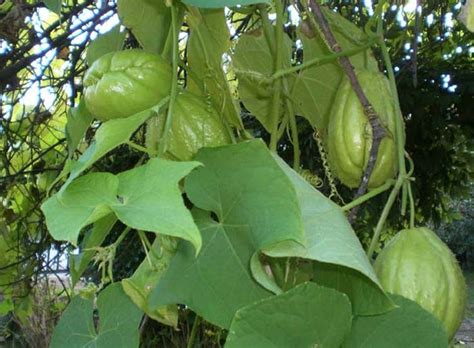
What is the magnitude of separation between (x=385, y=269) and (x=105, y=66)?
1.01 feet

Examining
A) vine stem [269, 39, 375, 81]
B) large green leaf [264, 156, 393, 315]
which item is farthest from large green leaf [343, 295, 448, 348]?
vine stem [269, 39, 375, 81]

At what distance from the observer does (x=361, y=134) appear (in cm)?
67

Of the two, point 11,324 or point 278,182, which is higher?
point 278,182

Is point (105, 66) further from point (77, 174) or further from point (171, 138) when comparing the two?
point (77, 174)

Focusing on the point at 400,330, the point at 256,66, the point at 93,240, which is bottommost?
the point at 400,330

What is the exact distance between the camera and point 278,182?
491mm

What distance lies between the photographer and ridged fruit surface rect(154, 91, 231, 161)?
635 millimetres

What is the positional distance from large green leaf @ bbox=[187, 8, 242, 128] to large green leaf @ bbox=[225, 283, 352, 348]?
0.82ft

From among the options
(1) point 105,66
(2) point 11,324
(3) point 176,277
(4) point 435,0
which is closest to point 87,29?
(4) point 435,0

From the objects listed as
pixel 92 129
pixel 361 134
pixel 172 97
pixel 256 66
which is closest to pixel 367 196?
pixel 361 134

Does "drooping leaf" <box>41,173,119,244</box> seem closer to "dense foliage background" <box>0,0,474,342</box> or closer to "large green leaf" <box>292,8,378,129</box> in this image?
"large green leaf" <box>292,8,378,129</box>

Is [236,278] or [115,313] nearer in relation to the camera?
[236,278]

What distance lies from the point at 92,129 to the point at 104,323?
40.0 inches

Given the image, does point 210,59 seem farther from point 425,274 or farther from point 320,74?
point 425,274
